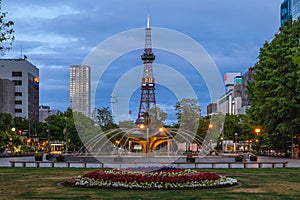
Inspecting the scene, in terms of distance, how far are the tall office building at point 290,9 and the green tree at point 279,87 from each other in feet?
167

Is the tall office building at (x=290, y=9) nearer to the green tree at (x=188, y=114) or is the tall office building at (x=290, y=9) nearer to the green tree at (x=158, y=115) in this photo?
the green tree at (x=188, y=114)

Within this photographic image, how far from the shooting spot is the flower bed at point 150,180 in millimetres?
22062

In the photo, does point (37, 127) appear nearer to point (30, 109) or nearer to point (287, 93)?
point (30, 109)

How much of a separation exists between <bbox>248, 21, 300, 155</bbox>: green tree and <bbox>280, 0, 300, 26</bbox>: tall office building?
167ft

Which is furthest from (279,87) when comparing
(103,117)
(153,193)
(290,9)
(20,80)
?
(20,80)

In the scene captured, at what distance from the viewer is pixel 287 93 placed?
5647 centimetres

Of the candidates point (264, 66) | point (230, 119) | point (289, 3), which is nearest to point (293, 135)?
point (264, 66)

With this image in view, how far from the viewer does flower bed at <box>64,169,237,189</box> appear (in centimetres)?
2206

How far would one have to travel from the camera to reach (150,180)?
73.7 ft

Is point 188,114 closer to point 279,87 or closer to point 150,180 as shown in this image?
point 279,87

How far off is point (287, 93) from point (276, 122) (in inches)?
174

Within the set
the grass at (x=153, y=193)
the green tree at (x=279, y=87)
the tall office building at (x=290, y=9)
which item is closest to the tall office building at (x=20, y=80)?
the tall office building at (x=290, y=9)

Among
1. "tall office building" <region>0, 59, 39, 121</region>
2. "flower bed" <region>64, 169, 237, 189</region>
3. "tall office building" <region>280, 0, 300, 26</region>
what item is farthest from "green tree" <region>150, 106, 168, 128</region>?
"tall office building" <region>0, 59, 39, 121</region>

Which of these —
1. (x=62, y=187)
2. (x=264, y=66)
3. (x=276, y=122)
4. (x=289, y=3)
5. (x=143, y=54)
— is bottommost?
(x=62, y=187)
